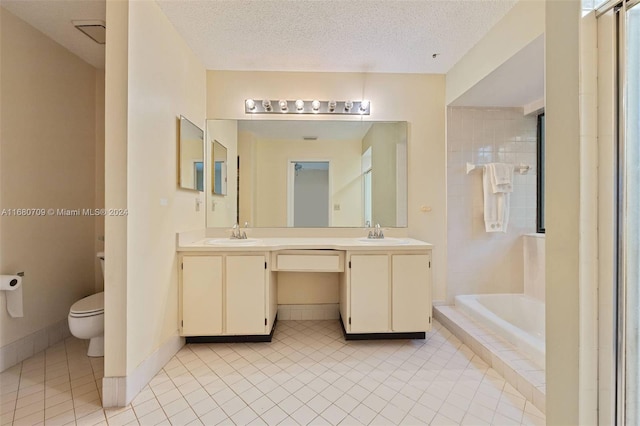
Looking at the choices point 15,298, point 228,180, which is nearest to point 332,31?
point 228,180

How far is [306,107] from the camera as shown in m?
2.80

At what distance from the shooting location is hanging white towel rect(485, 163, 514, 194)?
272cm

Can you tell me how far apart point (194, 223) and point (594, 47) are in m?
2.64

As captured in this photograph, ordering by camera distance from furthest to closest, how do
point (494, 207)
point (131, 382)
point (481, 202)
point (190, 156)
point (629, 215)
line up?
1. point (481, 202)
2. point (494, 207)
3. point (190, 156)
4. point (131, 382)
5. point (629, 215)

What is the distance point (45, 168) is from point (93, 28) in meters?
1.11

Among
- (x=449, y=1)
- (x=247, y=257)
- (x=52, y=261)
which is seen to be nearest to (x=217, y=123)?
(x=247, y=257)

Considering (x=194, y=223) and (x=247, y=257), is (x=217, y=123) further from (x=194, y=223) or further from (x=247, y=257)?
(x=247, y=257)

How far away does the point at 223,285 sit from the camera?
222cm

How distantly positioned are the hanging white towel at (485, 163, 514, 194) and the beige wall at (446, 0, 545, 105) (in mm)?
774

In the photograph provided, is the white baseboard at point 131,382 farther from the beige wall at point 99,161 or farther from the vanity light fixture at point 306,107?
the vanity light fixture at point 306,107

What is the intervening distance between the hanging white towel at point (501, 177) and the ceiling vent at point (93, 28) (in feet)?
11.2

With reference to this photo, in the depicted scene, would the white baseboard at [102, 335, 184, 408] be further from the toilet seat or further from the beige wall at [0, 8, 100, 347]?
the beige wall at [0, 8, 100, 347]

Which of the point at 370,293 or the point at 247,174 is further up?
the point at 247,174

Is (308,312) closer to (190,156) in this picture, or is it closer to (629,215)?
(190,156)
